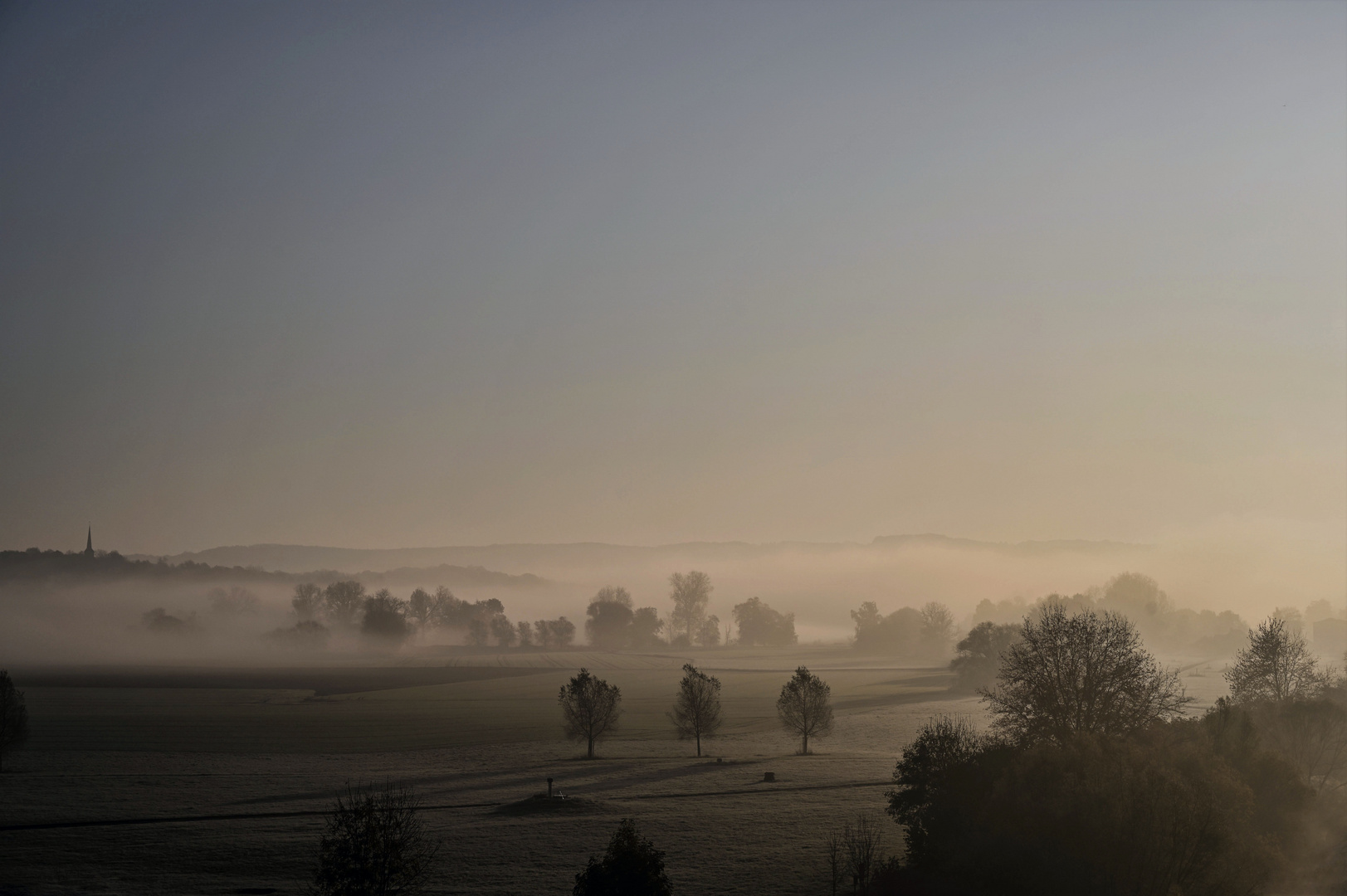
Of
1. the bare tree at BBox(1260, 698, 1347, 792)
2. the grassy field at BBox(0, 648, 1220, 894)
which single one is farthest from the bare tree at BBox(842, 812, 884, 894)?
the bare tree at BBox(1260, 698, 1347, 792)

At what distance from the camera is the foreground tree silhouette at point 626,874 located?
2805 centimetres

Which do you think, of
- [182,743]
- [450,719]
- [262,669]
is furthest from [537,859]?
[262,669]

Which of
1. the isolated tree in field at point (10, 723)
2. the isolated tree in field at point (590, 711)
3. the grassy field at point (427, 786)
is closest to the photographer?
the grassy field at point (427, 786)

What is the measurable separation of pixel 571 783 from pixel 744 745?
1067 inches

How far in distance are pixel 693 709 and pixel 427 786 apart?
2969cm

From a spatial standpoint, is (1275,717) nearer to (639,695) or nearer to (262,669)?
(639,695)

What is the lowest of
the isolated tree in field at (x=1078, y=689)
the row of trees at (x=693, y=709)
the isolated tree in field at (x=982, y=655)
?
the isolated tree in field at (x=982, y=655)

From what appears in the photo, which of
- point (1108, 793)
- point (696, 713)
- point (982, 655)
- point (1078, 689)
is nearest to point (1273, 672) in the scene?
point (1078, 689)

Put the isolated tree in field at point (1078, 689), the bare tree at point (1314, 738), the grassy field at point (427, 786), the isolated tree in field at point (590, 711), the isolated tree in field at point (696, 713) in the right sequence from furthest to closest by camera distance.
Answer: the isolated tree in field at point (696, 713)
the isolated tree in field at point (590, 711)
the bare tree at point (1314, 738)
the isolated tree in field at point (1078, 689)
the grassy field at point (427, 786)

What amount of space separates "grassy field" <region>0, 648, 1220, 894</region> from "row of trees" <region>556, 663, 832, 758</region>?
6.38 feet

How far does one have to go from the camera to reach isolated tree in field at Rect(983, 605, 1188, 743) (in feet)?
143

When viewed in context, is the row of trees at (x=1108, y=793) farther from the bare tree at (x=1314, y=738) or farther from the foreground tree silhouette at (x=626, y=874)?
the foreground tree silhouette at (x=626, y=874)

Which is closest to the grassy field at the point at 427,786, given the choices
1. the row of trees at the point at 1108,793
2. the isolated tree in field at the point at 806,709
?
the isolated tree in field at the point at 806,709

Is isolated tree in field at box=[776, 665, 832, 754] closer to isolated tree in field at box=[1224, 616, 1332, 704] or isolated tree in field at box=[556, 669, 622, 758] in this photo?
isolated tree in field at box=[556, 669, 622, 758]
